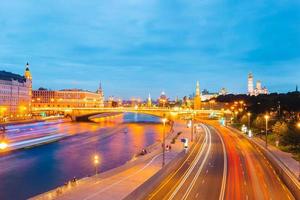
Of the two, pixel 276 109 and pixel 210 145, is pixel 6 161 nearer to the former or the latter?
pixel 210 145

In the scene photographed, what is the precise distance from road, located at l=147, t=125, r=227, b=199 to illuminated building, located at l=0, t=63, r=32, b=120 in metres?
95.6

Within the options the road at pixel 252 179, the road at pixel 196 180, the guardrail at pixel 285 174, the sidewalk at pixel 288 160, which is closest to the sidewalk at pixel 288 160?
the sidewalk at pixel 288 160

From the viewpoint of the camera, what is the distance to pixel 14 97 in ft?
474

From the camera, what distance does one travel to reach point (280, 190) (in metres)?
30.4

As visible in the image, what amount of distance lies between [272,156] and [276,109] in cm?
5303

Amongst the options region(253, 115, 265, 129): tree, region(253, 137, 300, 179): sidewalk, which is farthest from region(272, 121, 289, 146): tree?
region(253, 115, 265, 129): tree

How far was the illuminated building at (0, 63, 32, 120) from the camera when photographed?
134m

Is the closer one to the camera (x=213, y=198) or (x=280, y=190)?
(x=213, y=198)

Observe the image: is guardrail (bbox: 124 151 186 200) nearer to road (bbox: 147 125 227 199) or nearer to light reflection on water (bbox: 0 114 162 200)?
road (bbox: 147 125 227 199)

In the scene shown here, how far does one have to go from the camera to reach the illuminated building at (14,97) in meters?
134

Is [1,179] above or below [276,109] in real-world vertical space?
below

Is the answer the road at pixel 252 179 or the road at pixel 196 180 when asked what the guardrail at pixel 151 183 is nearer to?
the road at pixel 196 180

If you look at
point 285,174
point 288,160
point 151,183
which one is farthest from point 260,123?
point 151,183

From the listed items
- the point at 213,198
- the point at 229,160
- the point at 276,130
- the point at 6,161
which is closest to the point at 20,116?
the point at 6,161
